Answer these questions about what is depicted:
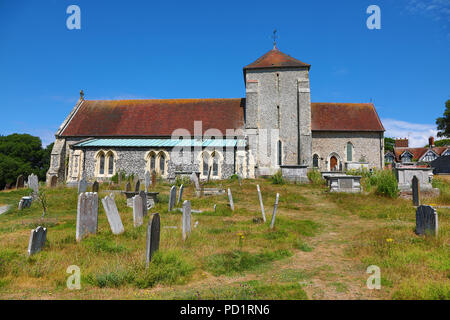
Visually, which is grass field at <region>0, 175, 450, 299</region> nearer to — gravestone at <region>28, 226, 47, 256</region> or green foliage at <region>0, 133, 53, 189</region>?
gravestone at <region>28, 226, 47, 256</region>

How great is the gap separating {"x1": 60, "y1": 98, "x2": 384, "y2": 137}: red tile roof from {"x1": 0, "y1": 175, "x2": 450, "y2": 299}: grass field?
1639cm

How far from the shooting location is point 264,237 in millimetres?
7023

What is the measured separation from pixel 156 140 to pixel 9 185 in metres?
22.7

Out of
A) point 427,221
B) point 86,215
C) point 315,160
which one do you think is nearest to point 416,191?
point 427,221

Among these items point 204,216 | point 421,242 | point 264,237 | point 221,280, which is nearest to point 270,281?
point 221,280

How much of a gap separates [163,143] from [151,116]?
463cm

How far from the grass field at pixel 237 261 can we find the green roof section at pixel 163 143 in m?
Result: 13.3

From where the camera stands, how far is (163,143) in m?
23.0

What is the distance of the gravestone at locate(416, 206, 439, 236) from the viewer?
21.0 ft

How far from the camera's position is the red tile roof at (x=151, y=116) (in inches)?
974

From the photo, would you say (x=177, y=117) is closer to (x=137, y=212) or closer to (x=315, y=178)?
(x=315, y=178)

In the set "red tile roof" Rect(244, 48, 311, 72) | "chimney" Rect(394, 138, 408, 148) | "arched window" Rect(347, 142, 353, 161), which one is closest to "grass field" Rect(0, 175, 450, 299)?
"arched window" Rect(347, 142, 353, 161)
